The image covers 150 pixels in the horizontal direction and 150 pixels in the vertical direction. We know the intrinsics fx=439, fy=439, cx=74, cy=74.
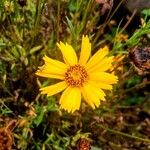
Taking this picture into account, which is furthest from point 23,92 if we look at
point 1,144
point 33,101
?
point 1,144

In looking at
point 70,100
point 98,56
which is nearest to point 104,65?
point 98,56

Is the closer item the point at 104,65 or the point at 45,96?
the point at 104,65

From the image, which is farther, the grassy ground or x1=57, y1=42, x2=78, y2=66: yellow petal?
the grassy ground

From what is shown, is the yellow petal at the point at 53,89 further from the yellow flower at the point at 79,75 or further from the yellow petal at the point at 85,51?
the yellow petal at the point at 85,51

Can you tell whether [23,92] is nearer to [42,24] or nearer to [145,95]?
[42,24]

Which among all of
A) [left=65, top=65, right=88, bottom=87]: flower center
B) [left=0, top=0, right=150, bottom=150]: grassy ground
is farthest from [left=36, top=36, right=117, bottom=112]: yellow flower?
[left=0, top=0, right=150, bottom=150]: grassy ground

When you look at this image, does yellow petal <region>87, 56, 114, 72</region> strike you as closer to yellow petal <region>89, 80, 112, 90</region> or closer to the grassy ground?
yellow petal <region>89, 80, 112, 90</region>

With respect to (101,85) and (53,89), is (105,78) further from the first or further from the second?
(53,89)
